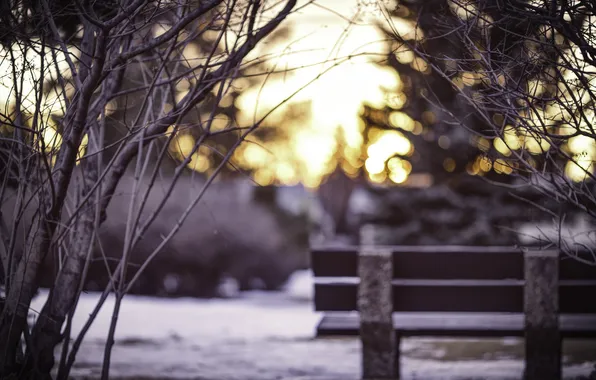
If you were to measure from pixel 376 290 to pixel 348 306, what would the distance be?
0.38m

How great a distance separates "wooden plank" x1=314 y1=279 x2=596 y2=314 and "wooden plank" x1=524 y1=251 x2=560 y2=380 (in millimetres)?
131

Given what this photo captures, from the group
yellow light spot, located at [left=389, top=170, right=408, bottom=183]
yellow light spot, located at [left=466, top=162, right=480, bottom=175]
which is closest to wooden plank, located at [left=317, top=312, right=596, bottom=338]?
yellow light spot, located at [left=466, top=162, right=480, bottom=175]

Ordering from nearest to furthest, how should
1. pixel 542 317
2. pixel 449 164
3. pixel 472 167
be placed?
1. pixel 542 317
2. pixel 472 167
3. pixel 449 164

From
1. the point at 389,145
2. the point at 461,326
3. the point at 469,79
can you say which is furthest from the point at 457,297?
the point at 389,145

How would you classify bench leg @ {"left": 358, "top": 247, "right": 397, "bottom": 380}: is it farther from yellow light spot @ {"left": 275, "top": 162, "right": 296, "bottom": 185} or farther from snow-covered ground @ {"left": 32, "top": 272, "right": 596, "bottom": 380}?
yellow light spot @ {"left": 275, "top": 162, "right": 296, "bottom": 185}

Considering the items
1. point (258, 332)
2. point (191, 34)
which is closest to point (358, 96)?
point (258, 332)

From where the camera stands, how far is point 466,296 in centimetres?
529

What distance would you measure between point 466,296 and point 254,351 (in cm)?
266

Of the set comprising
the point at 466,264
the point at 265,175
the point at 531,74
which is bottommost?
the point at 466,264

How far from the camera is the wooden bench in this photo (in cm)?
514

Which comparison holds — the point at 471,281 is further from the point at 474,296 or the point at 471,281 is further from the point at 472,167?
the point at 472,167

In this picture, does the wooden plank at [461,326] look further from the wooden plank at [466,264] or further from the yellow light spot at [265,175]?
the yellow light spot at [265,175]

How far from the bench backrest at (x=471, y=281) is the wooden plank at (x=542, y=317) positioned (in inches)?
4.4

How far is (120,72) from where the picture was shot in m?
3.61
